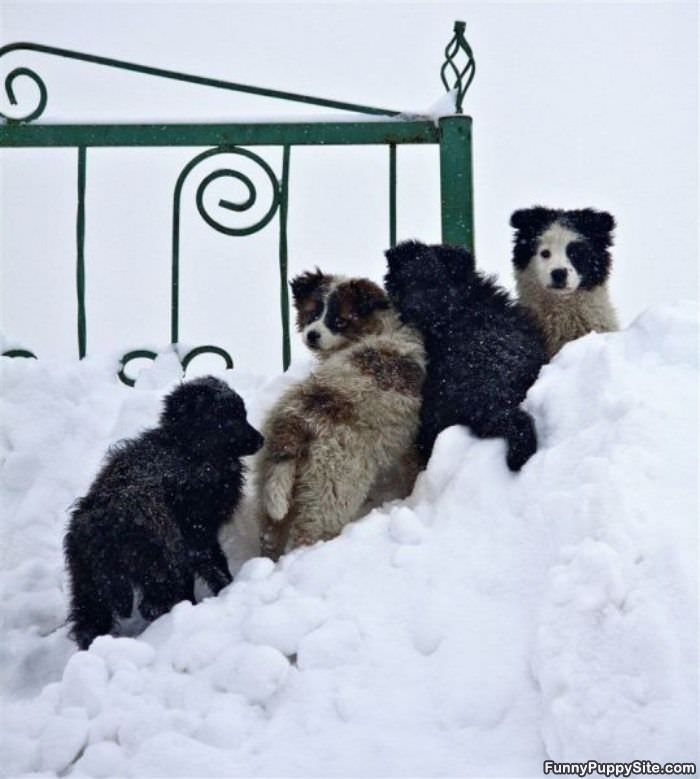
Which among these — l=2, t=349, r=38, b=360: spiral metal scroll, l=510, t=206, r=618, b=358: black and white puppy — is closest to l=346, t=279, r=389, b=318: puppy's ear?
l=510, t=206, r=618, b=358: black and white puppy

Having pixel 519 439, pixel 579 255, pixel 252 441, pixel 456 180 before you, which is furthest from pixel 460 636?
pixel 456 180

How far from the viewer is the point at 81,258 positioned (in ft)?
22.4

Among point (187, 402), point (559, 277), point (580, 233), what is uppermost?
point (580, 233)

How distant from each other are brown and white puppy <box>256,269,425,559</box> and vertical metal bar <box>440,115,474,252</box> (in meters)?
1.18

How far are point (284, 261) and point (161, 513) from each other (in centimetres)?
243

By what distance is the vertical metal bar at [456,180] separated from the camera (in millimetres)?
6402

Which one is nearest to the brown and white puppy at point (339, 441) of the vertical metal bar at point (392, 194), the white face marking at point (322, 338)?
the white face marking at point (322, 338)

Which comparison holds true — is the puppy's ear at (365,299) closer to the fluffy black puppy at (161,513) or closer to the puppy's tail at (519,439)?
the fluffy black puppy at (161,513)

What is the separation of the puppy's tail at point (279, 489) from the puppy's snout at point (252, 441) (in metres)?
0.12

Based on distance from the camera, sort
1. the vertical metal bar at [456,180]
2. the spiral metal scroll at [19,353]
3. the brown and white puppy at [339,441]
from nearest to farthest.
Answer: the brown and white puppy at [339,441] → the vertical metal bar at [456,180] → the spiral metal scroll at [19,353]

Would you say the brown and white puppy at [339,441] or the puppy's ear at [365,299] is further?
the puppy's ear at [365,299]

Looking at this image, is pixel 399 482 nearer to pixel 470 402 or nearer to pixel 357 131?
pixel 470 402

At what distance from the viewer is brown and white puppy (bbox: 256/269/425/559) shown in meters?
4.90

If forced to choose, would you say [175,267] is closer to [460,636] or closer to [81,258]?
[81,258]
